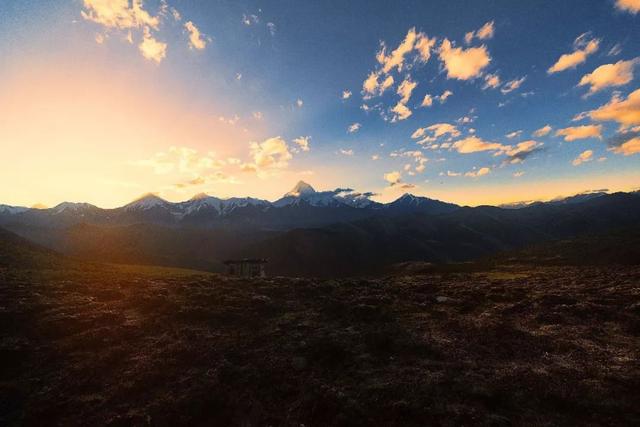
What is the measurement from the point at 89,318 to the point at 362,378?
18417 millimetres

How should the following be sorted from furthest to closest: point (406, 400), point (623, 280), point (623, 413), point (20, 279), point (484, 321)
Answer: point (623, 280) < point (20, 279) < point (484, 321) < point (406, 400) < point (623, 413)

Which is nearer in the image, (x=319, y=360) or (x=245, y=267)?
(x=319, y=360)

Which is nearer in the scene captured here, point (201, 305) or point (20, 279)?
point (201, 305)

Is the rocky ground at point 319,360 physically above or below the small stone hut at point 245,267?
above

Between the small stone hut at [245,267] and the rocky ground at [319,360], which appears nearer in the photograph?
the rocky ground at [319,360]

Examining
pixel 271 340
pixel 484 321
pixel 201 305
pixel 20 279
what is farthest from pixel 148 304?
pixel 484 321

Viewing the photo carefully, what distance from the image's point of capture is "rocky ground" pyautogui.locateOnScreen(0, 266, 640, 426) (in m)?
13.3

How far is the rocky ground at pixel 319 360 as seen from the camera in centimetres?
1328

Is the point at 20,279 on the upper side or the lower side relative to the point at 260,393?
upper

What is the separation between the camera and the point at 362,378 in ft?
51.8

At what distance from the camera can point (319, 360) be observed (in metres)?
17.9

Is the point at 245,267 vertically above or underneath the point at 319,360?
underneath

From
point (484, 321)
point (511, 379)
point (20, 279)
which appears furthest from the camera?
point (20, 279)

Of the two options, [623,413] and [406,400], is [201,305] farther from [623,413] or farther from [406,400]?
[623,413]
